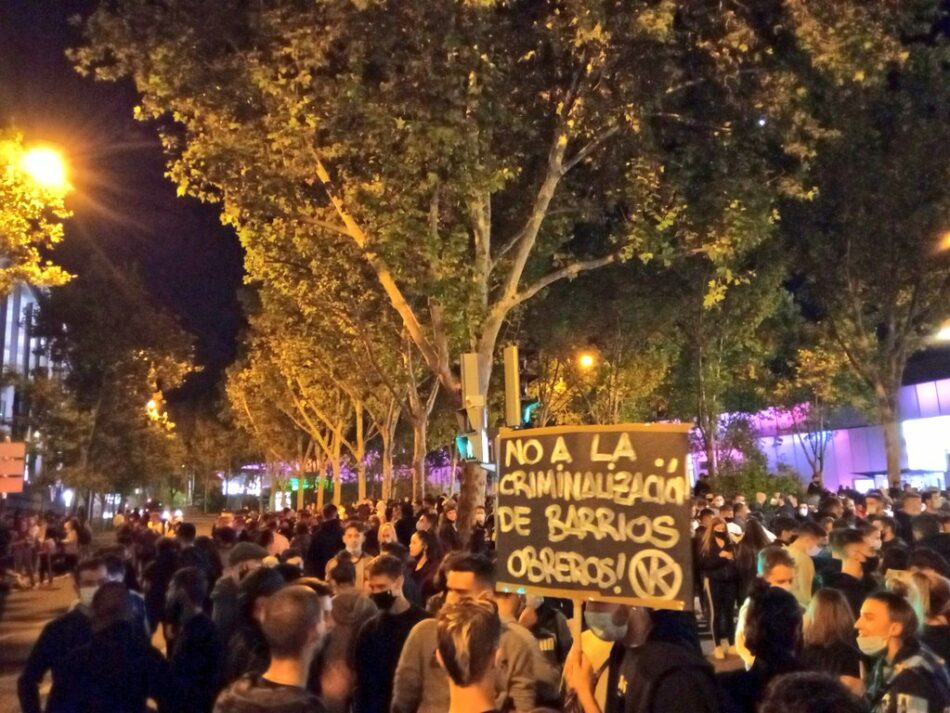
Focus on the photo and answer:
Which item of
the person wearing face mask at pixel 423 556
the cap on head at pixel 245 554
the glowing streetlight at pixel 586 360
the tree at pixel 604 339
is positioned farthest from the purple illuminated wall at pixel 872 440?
the cap on head at pixel 245 554

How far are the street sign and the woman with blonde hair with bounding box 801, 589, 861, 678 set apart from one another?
14.3 meters

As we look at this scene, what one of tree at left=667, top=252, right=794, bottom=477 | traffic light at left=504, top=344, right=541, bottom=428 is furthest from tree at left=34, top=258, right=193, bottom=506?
traffic light at left=504, top=344, right=541, bottom=428

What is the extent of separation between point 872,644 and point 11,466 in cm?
1502

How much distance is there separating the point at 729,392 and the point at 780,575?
1737 inches

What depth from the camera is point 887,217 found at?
23.9 m

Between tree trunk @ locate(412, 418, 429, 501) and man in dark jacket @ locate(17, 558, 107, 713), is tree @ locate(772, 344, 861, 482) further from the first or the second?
man in dark jacket @ locate(17, 558, 107, 713)

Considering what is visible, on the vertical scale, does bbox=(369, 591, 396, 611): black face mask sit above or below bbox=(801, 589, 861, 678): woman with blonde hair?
above

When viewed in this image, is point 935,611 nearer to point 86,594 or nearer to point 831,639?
point 831,639

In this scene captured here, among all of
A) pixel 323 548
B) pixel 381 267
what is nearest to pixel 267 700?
pixel 323 548

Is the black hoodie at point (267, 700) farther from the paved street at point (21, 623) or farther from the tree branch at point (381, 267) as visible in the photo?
the tree branch at point (381, 267)

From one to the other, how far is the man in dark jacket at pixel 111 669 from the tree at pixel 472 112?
956cm

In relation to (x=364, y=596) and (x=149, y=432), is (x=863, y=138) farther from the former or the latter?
(x=149, y=432)

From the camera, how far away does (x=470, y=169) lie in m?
14.3

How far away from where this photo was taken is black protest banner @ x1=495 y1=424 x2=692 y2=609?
422 cm
